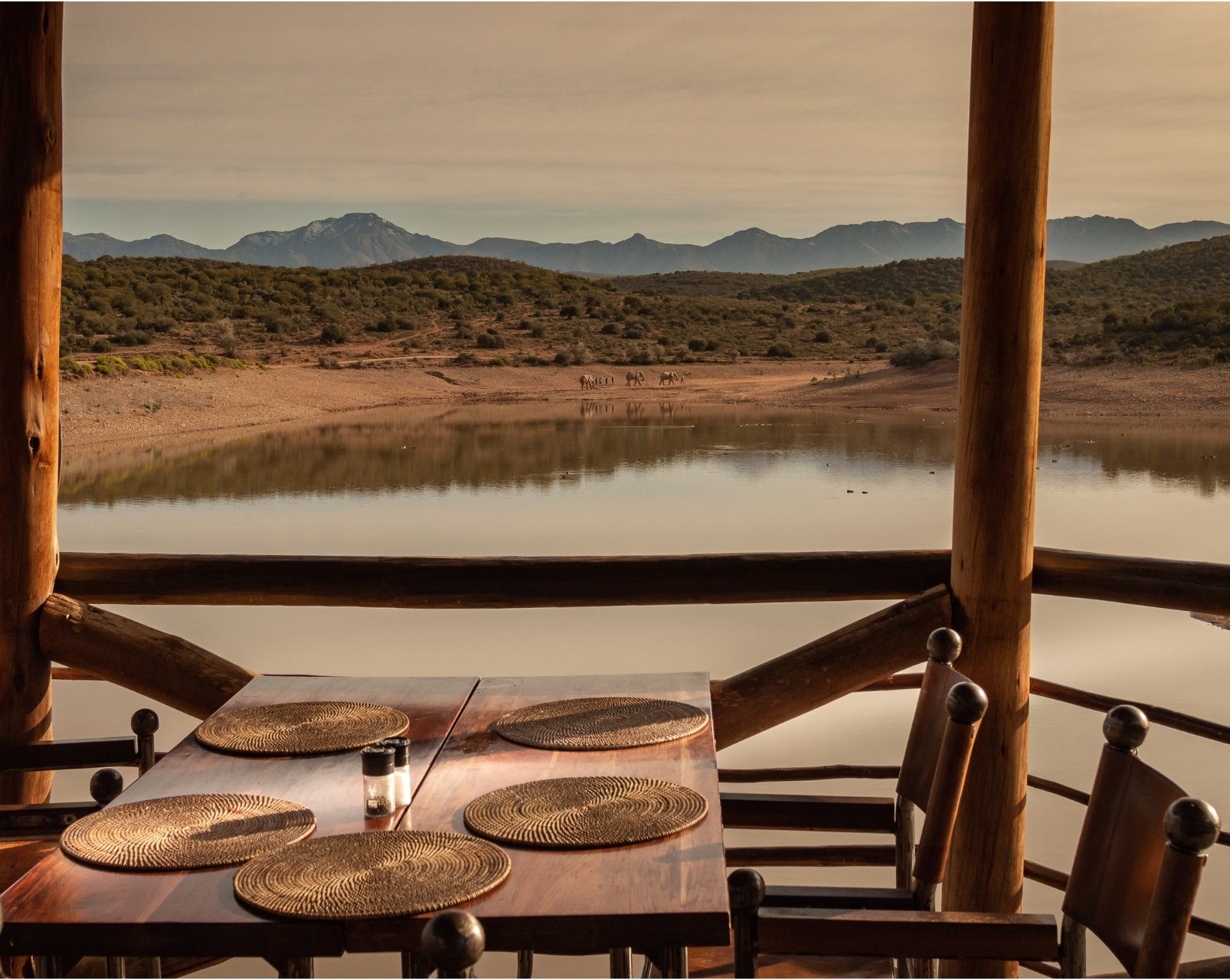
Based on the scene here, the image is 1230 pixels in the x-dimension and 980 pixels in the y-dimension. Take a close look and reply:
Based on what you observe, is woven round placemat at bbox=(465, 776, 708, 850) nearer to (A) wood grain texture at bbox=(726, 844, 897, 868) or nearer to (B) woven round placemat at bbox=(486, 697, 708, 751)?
(B) woven round placemat at bbox=(486, 697, 708, 751)

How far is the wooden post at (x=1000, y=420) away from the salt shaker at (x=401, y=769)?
1.24 metres

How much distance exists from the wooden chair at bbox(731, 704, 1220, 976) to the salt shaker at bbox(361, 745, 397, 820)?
0.43 meters

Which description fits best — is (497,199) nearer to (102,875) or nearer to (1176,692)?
(1176,692)

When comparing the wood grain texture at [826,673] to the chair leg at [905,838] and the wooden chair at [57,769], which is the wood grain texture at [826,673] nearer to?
the chair leg at [905,838]

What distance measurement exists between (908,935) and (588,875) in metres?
0.36

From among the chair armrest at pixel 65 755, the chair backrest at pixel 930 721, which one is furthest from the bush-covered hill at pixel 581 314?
the chair backrest at pixel 930 721

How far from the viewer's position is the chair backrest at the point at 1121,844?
3.95 feet

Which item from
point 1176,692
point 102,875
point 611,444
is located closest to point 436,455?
point 611,444

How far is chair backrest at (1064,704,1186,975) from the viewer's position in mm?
1205

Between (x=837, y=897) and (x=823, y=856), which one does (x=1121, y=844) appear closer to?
(x=837, y=897)

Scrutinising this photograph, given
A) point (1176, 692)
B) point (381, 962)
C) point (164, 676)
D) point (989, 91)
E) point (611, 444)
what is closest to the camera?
point (989, 91)

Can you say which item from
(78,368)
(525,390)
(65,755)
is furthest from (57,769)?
(525,390)

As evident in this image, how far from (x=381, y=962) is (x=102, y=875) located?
5.28 feet

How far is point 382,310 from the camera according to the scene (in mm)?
28875
